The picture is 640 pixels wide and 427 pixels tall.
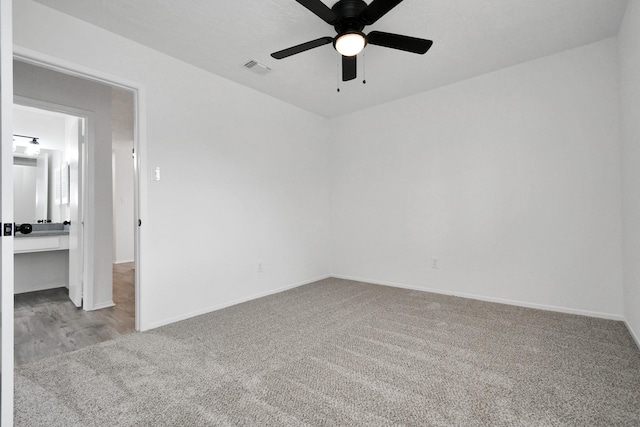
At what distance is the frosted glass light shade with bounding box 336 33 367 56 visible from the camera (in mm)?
2092

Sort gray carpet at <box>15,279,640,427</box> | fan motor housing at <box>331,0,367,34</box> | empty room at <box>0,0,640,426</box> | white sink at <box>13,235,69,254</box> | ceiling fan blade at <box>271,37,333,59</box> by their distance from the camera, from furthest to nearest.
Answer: white sink at <box>13,235,69,254</box>, ceiling fan blade at <box>271,37,333,59</box>, fan motor housing at <box>331,0,367,34</box>, empty room at <box>0,0,640,426</box>, gray carpet at <box>15,279,640,427</box>

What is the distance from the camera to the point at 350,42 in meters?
2.13

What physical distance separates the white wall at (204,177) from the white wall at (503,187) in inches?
44.0

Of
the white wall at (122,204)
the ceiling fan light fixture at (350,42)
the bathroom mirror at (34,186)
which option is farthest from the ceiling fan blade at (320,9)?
the white wall at (122,204)

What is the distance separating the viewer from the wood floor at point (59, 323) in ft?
7.80

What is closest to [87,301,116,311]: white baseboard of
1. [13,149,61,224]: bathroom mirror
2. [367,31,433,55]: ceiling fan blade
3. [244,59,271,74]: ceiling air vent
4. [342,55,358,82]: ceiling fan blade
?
[13,149,61,224]: bathroom mirror

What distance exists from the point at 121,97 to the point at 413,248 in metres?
4.30

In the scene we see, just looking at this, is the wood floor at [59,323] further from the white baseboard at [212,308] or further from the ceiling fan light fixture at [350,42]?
the ceiling fan light fixture at [350,42]

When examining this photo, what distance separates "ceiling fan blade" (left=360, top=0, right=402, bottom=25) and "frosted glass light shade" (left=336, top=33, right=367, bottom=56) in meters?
0.12

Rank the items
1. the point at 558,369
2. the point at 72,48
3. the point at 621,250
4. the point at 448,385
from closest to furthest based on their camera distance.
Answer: the point at 448,385 → the point at 558,369 → the point at 72,48 → the point at 621,250

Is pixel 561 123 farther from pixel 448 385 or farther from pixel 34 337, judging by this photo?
pixel 34 337

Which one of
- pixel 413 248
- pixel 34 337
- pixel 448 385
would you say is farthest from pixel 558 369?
pixel 34 337

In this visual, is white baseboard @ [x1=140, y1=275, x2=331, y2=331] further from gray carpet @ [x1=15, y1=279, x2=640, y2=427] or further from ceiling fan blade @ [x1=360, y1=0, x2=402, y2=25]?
ceiling fan blade @ [x1=360, y1=0, x2=402, y2=25]

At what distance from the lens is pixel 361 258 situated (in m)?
4.48
